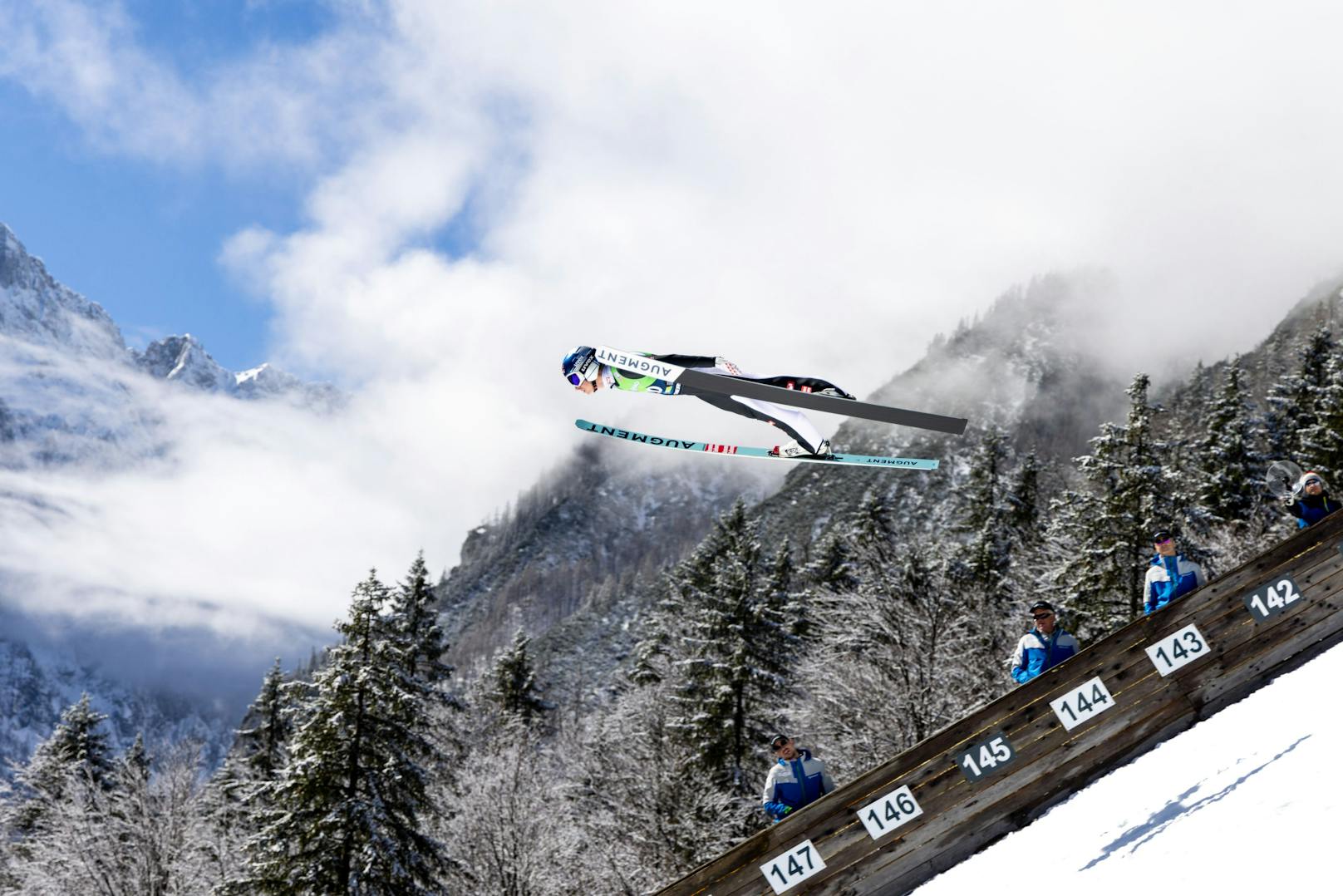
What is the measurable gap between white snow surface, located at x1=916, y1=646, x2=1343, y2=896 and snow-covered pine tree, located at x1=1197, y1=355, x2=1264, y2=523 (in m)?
28.0

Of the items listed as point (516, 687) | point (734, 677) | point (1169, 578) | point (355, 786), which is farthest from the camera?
point (516, 687)

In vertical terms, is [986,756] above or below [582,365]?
below

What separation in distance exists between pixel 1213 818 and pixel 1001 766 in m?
3.50

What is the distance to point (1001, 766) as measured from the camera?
930cm

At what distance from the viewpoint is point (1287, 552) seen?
968cm

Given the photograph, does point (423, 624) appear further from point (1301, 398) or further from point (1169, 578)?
point (1301, 398)

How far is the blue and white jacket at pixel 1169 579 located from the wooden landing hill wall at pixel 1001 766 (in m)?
0.45

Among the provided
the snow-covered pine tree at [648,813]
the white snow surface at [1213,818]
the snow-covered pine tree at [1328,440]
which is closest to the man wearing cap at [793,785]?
the white snow surface at [1213,818]

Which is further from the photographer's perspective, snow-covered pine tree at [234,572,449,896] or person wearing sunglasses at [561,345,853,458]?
snow-covered pine tree at [234,572,449,896]

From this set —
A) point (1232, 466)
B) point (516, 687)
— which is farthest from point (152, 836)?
point (1232, 466)

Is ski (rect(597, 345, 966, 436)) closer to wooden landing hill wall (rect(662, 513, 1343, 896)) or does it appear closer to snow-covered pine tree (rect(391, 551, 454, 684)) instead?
wooden landing hill wall (rect(662, 513, 1343, 896))

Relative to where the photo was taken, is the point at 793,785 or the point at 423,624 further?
the point at 423,624

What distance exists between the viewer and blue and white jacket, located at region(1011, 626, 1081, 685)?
376 inches

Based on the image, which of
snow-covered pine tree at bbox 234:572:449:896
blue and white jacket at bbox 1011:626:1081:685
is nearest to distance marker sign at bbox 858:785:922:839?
blue and white jacket at bbox 1011:626:1081:685
